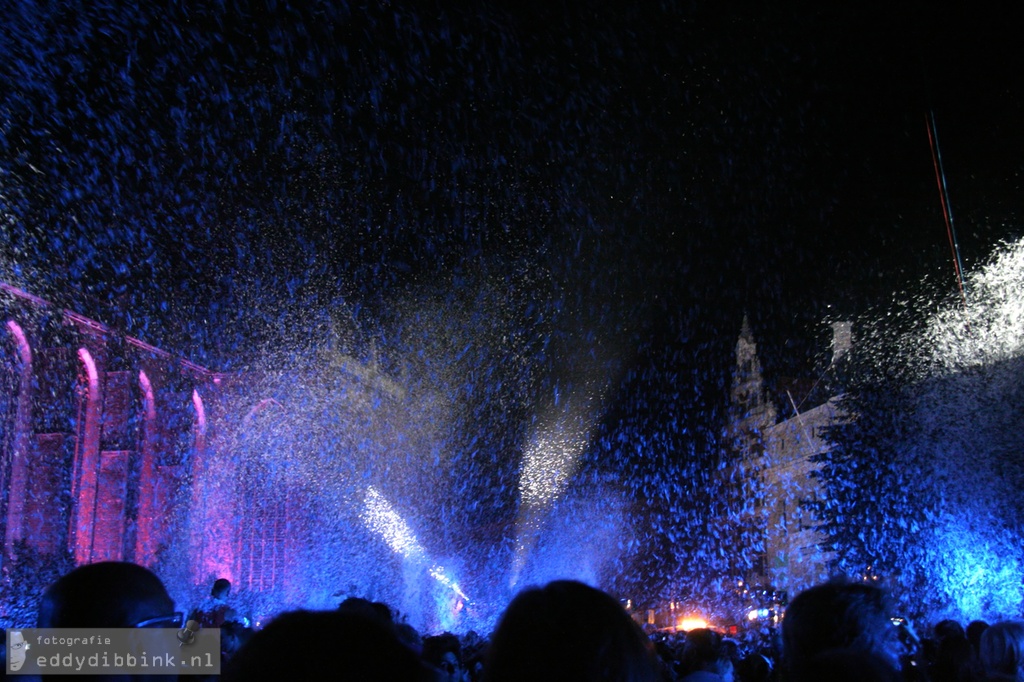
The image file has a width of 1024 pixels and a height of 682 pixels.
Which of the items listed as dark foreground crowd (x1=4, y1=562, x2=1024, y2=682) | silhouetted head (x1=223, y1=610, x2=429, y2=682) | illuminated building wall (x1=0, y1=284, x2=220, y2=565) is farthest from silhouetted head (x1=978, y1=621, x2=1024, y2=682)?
illuminated building wall (x1=0, y1=284, x2=220, y2=565)

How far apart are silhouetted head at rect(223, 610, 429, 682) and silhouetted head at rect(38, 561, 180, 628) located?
796 millimetres

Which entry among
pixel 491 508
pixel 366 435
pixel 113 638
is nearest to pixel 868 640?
pixel 113 638

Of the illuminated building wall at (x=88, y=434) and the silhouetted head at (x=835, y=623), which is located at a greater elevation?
the illuminated building wall at (x=88, y=434)

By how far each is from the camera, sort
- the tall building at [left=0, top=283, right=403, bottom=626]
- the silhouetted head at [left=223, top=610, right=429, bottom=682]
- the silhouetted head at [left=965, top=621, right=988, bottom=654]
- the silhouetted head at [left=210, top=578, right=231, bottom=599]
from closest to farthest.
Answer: the silhouetted head at [left=223, top=610, right=429, bottom=682] → the silhouetted head at [left=965, top=621, right=988, bottom=654] → the silhouetted head at [left=210, top=578, right=231, bottom=599] → the tall building at [left=0, top=283, right=403, bottom=626]

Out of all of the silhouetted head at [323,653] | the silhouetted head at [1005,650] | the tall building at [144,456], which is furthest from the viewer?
the tall building at [144,456]

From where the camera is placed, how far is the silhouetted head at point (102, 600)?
2025 millimetres

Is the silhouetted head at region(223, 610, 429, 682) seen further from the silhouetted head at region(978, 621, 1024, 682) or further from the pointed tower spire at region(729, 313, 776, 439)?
the pointed tower spire at region(729, 313, 776, 439)

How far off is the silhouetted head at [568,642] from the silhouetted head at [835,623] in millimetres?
1159

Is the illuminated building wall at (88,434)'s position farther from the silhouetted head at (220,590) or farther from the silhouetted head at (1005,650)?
the silhouetted head at (1005,650)

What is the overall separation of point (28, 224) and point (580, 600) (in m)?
25.9

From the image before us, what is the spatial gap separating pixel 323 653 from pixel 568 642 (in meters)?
0.58

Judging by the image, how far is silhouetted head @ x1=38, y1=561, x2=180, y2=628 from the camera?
203 cm

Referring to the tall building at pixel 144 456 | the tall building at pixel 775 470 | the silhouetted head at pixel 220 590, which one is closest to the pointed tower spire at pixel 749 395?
the tall building at pixel 775 470

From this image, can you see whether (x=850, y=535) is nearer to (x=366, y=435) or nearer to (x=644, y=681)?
(x=366, y=435)
